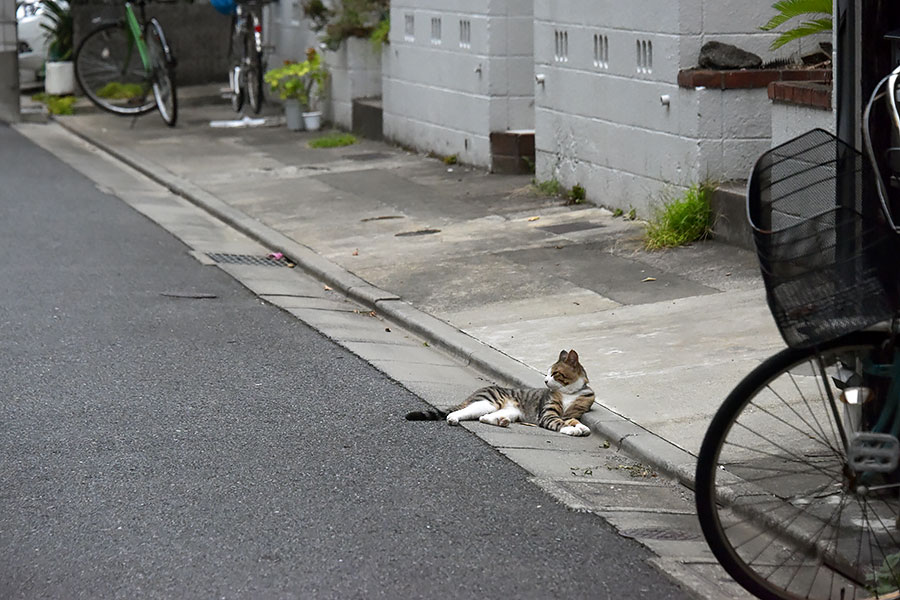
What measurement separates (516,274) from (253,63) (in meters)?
9.49

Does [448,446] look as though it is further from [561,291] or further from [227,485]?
[561,291]

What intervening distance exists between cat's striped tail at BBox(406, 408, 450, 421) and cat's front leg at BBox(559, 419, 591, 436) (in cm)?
57

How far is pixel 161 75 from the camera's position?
1742 cm

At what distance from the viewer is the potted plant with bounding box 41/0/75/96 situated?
20375 millimetres

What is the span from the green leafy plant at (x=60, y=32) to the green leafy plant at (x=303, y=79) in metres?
5.55

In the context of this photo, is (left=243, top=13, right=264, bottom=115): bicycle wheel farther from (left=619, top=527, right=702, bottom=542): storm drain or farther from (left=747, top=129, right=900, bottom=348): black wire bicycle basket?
(left=747, top=129, right=900, bottom=348): black wire bicycle basket

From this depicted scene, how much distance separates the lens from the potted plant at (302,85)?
16.7 m

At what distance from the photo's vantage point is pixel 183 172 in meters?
14.1

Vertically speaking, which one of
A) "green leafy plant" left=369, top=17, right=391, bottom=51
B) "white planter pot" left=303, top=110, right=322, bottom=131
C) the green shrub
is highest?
"green leafy plant" left=369, top=17, right=391, bottom=51

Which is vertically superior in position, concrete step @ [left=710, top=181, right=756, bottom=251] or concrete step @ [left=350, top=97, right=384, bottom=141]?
concrete step @ [left=350, top=97, right=384, bottom=141]

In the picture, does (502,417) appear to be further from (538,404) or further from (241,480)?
(241,480)

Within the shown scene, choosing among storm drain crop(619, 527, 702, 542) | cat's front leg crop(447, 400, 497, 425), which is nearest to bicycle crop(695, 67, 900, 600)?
storm drain crop(619, 527, 702, 542)

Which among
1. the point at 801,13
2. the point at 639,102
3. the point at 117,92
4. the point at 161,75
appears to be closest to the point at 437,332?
the point at 801,13

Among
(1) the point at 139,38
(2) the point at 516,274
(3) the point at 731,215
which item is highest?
(1) the point at 139,38
